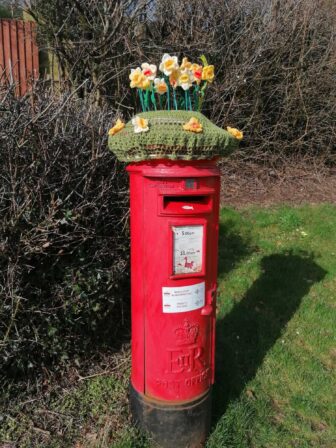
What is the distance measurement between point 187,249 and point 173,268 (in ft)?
0.39

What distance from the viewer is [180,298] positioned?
2.16m

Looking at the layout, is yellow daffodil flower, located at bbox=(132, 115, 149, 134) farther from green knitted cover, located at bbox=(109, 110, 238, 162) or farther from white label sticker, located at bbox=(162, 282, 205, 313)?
white label sticker, located at bbox=(162, 282, 205, 313)

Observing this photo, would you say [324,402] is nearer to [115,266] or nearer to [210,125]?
[115,266]

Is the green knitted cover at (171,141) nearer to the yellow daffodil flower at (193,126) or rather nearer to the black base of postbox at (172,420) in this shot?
the yellow daffodil flower at (193,126)

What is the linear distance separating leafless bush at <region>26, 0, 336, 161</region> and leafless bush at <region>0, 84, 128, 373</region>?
9.63 feet

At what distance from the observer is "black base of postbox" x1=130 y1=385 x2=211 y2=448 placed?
7.54ft

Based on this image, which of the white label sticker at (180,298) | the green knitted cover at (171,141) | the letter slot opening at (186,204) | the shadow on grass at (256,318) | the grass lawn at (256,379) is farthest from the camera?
the shadow on grass at (256,318)

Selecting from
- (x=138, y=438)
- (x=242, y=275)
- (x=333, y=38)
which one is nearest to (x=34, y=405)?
(x=138, y=438)

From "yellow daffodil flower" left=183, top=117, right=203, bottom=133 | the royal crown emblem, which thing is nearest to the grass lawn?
the royal crown emblem

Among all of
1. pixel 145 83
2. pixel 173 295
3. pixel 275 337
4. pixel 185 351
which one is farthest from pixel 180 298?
pixel 275 337

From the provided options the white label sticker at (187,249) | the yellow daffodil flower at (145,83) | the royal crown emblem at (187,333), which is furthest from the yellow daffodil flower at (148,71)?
the royal crown emblem at (187,333)

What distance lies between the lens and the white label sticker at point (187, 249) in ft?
6.84

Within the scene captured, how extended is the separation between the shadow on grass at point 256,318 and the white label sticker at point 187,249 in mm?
1112

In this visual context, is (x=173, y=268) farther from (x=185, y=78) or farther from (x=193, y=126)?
(x=185, y=78)
